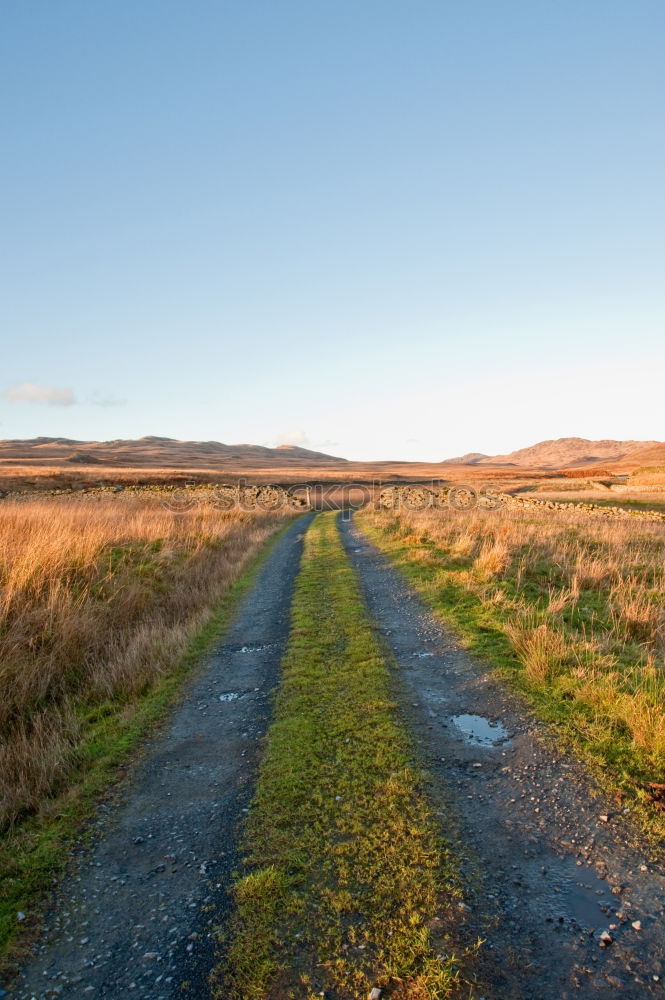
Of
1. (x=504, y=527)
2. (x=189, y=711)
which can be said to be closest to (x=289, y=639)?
(x=189, y=711)

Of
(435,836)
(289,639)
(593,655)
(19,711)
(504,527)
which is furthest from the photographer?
(504,527)

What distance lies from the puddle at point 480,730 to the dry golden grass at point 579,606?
935 mm

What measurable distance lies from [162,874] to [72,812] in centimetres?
140

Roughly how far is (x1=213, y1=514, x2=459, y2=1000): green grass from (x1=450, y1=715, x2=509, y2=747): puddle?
29.9 inches

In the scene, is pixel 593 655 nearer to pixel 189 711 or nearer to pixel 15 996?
pixel 189 711

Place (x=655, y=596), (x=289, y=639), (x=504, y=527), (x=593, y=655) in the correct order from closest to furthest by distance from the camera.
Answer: (x=593, y=655)
(x=289, y=639)
(x=655, y=596)
(x=504, y=527)

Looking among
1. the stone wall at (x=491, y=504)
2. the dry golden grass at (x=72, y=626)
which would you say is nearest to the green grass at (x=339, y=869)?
the dry golden grass at (x=72, y=626)

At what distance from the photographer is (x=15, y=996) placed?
10.9 feet

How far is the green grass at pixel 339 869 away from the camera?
3.33 m

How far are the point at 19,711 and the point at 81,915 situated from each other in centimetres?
408

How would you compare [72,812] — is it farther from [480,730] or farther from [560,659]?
[560,659]

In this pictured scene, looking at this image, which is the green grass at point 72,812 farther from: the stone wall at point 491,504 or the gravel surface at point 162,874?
the stone wall at point 491,504

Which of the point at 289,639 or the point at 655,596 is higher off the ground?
the point at 655,596

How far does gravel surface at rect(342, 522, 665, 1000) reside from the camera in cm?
332
